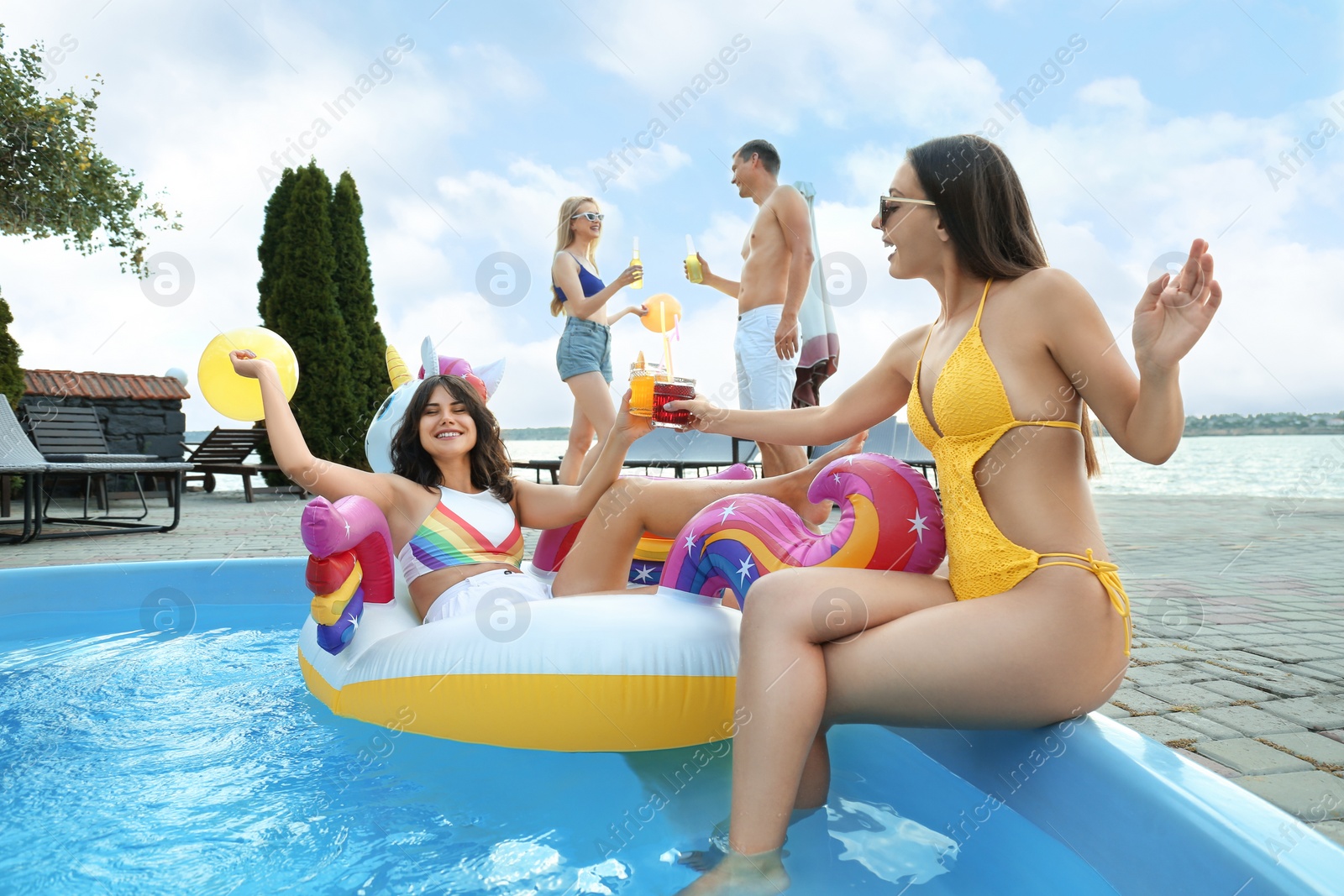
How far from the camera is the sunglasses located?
169 cm

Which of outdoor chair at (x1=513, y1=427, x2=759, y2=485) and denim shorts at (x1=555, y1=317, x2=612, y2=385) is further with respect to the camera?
outdoor chair at (x1=513, y1=427, x2=759, y2=485)

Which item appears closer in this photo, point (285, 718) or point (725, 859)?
point (725, 859)

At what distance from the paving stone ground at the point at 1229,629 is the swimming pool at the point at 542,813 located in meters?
0.47

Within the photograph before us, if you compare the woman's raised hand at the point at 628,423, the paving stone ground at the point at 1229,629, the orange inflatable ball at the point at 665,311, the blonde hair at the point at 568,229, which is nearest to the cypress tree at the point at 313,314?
the paving stone ground at the point at 1229,629

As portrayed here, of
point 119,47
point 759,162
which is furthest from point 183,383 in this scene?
point 759,162

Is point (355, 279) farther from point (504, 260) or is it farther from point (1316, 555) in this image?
point (1316, 555)

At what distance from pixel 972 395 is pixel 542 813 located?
1.38m

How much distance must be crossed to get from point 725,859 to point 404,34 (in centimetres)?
438

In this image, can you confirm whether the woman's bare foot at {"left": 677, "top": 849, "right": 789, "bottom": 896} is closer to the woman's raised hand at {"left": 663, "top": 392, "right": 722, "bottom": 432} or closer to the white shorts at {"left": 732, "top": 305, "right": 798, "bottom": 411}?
the woman's raised hand at {"left": 663, "top": 392, "right": 722, "bottom": 432}

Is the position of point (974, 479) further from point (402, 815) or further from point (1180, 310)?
point (402, 815)

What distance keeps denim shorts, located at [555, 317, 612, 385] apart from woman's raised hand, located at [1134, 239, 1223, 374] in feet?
11.6

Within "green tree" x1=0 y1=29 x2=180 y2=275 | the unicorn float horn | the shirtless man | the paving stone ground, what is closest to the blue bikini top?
the shirtless man

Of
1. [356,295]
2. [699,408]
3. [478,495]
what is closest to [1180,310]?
[699,408]

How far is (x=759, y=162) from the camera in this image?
4.52 m
